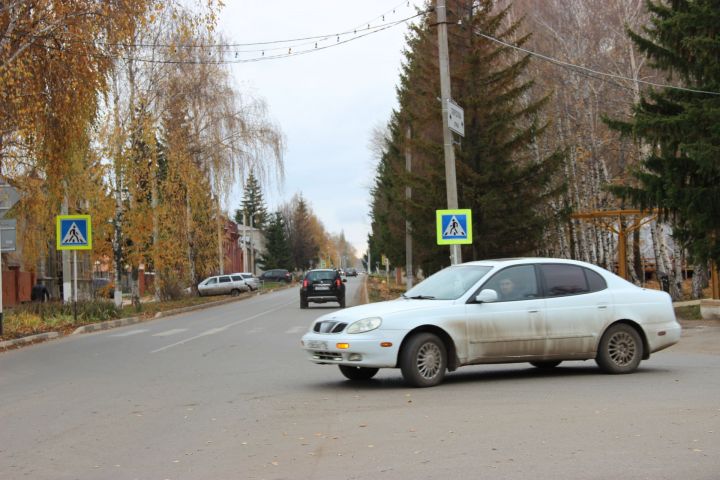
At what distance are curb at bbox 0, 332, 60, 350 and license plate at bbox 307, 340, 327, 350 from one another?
435 inches

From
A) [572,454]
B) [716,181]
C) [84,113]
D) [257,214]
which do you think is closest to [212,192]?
[84,113]

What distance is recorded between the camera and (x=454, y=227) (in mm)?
19969

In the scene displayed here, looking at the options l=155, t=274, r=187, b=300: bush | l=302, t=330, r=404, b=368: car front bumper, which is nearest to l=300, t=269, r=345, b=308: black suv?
l=155, t=274, r=187, b=300: bush

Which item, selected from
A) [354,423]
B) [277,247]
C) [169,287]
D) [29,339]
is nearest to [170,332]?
[29,339]

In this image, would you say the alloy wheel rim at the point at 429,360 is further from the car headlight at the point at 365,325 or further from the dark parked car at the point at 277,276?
the dark parked car at the point at 277,276

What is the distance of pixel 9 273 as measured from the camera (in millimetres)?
42219

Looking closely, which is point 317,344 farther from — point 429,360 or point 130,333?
point 130,333

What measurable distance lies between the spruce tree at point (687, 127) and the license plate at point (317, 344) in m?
12.5

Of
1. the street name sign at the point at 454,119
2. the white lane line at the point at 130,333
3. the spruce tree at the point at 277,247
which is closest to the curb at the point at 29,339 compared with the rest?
the white lane line at the point at 130,333

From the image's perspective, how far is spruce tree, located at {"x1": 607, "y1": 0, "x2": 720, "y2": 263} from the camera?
21.0 m

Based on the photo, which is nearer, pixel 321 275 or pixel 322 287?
pixel 322 287

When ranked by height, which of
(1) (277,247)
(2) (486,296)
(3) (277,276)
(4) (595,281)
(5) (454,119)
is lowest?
(2) (486,296)

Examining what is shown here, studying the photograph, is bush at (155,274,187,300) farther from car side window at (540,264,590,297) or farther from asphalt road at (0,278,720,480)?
car side window at (540,264,590,297)

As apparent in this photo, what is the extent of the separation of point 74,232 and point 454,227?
1226 centimetres
